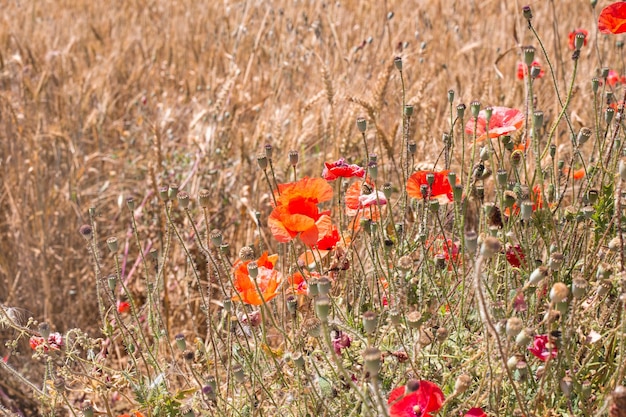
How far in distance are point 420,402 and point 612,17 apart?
0.85 m

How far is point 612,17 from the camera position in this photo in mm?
1332

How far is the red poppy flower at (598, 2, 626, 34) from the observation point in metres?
1.32

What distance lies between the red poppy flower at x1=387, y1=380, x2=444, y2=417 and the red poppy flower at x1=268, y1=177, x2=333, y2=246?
33 centimetres

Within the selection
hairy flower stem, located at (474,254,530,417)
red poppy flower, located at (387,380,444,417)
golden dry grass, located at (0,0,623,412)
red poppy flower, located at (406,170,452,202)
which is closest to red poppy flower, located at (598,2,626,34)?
red poppy flower, located at (406,170,452,202)

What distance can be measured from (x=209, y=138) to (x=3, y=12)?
307cm

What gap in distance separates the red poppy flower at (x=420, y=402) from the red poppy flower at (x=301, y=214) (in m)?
0.33

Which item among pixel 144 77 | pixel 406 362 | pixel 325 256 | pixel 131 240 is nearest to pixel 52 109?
→ pixel 144 77

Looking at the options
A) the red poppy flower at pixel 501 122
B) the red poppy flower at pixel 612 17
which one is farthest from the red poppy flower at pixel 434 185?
the red poppy flower at pixel 612 17

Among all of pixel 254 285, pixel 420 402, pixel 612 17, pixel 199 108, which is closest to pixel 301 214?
pixel 254 285

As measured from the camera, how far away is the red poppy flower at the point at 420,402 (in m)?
0.89

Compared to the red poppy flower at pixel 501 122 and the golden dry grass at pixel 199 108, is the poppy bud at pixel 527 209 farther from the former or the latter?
the golden dry grass at pixel 199 108

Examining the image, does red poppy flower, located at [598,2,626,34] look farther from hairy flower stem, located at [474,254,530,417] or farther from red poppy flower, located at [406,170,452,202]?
hairy flower stem, located at [474,254,530,417]

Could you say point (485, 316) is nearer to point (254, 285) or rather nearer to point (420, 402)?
point (420, 402)

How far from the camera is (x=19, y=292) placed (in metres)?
2.29
